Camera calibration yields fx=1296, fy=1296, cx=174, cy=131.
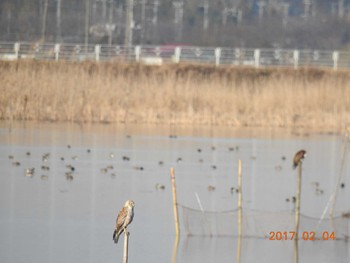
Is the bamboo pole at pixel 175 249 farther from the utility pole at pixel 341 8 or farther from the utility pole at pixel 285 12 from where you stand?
the utility pole at pixel 341 8

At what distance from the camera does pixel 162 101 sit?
34.0 meters

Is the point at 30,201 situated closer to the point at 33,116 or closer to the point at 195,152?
the point at 195,152

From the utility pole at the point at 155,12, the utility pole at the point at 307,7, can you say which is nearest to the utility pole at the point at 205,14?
the utility pole at the point at 155,12

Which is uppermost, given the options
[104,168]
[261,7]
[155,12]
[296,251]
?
[261,7]

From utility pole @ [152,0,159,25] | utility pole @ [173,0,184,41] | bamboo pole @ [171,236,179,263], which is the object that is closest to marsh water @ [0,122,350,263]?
bamboo pole @ [171,236,179,263]

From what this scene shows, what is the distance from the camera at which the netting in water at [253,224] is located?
1716 cm

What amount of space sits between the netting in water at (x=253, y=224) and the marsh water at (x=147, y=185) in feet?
0.64

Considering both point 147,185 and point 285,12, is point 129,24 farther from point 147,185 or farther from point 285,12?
point 285,12

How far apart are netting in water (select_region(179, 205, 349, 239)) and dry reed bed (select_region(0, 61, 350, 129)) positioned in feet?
50.8

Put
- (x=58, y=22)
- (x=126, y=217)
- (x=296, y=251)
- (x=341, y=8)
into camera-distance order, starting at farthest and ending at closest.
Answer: (x=341, y=8), (x=58, y=22), (x=296, y=251), (x=126, y=217)

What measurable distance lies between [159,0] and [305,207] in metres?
62.4

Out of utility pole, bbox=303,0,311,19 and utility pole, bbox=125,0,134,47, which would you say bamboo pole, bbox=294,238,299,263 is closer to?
utility pole, bbox=125,0,134,47

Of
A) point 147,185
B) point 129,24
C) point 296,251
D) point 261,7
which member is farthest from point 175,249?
point 261,7

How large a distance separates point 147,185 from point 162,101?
40.1ft
